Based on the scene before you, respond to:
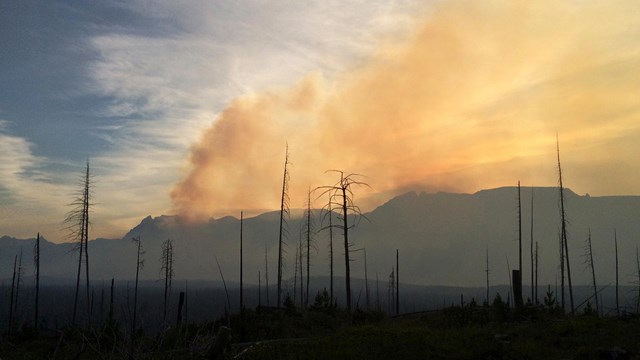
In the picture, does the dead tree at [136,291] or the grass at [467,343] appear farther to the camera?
the grass at [467,343]

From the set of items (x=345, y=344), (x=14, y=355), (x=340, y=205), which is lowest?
(x=14, y=355)

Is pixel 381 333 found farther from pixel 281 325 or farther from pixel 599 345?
pixel 281 325

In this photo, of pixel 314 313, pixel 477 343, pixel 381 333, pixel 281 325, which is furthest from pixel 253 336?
pixel 477 343

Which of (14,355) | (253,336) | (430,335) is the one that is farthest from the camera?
(253,336)

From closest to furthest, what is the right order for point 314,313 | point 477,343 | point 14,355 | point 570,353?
point 570,353 < point 477,343 < point 14,355 < point 314,313

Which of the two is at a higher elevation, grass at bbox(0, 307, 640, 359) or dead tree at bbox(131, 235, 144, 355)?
dead tree at bbox(131, 235, 144, 355)

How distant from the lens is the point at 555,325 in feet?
72.6

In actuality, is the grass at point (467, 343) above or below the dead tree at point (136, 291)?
below

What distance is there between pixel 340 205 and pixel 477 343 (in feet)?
64.0

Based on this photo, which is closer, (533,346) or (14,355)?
(533,346)

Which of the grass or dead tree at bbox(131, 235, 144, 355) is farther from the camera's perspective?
the grass

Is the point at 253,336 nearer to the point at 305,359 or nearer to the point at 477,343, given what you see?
the point at 305,359

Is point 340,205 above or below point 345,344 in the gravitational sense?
above

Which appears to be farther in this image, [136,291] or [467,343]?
[136,291]
